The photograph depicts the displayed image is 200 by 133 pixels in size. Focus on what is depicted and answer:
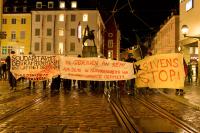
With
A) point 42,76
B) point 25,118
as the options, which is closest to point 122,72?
point 42,76

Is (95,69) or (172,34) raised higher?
(172,34)

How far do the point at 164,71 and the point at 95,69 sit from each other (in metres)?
3.84

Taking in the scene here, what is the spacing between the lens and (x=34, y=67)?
18.3m

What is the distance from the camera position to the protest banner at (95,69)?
665 inches

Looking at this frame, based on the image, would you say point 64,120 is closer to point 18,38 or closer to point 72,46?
point 72,46

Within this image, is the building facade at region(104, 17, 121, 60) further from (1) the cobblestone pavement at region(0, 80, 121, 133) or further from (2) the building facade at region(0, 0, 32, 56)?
(1) the cobblestone pavement at region(0, 80, 121, 133)

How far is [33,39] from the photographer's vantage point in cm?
7406

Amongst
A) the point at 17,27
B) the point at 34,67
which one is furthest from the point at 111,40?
the point at 34,67

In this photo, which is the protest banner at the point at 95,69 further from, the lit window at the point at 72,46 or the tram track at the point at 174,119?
the lit window at the point at 72,46

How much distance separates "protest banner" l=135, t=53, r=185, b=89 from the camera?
14.3m

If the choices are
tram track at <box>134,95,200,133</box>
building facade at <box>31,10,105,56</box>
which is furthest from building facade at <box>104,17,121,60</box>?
tram track at <box>134,95,200,133</box>

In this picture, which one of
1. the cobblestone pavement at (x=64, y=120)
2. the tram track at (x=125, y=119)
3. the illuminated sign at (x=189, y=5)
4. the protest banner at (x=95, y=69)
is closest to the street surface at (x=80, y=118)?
the cobblestone pavement at (x=64, y=120)

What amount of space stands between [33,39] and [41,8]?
631 centimetres

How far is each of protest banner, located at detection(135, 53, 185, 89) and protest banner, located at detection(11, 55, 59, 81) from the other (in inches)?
191
